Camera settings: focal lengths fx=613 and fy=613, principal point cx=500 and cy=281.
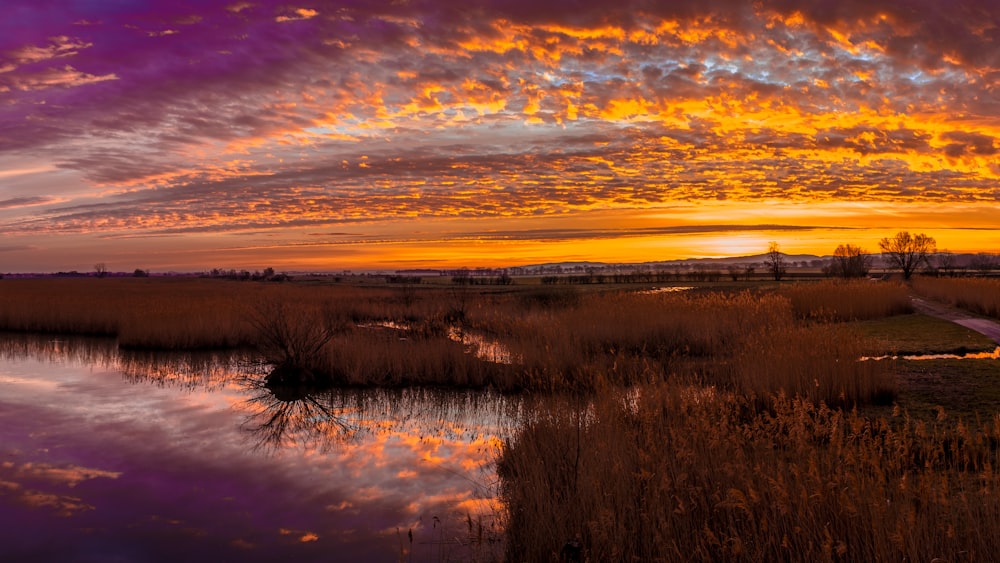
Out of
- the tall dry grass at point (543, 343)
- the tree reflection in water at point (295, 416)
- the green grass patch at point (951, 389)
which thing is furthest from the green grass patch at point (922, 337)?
the tree reflection in water at point (295, 416)

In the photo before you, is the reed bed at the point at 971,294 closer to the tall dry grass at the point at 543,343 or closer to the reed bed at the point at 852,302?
the reed bed at the point at 852,302

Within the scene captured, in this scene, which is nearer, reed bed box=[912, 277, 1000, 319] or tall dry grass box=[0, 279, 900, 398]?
tall dry grass box=[0, 279, 900, 398]

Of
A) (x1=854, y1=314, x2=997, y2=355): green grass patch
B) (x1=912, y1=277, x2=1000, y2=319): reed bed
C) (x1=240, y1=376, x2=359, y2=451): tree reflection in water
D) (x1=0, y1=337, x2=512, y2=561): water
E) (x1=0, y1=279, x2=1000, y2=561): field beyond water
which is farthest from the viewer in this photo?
(x1=912, y1=277, x2=1000, y2=319): reed bed

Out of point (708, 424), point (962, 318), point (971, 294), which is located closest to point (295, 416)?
point (708, 424)

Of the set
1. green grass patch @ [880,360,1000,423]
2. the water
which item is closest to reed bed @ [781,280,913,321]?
green grass patch @ [880,360,1000,423]

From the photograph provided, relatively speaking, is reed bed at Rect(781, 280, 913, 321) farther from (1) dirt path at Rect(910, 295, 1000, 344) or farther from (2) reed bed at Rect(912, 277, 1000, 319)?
(2) reed bed at Rect(912, 277, 1000, 319)

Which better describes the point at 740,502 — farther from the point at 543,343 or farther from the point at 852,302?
the point at 852,302

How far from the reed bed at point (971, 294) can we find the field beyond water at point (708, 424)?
3.14 meters

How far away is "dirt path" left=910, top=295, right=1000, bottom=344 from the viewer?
66.4 feet

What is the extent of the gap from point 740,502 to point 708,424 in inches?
67.6

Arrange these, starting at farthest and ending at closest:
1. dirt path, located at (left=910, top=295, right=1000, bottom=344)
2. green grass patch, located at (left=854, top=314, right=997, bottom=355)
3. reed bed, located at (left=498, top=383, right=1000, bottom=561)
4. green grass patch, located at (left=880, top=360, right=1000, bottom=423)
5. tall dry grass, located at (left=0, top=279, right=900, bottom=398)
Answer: dirt path, located at (left=910, top=295, right=1000, bottom=344), green grass patch, located at (left=854, top=314, right=997, bottom=355), tall dry grass, located at (left=0, top=279, right=900, bottom=398), green grass patch, located at (left=880, top=360, right=1000, bottom=423), reed bed, located at (left=498, top=383, right=1000, bottom=561)

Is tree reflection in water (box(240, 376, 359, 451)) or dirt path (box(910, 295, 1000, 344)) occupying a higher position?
dirt path (box(910, 295, 1000, 344))

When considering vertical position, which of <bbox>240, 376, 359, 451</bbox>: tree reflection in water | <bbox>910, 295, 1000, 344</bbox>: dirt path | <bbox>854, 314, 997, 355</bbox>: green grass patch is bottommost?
<bbox>240, 376, 359, 451</bbox>: tree reflection in water

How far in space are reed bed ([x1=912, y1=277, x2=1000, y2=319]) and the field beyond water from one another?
123 inches
